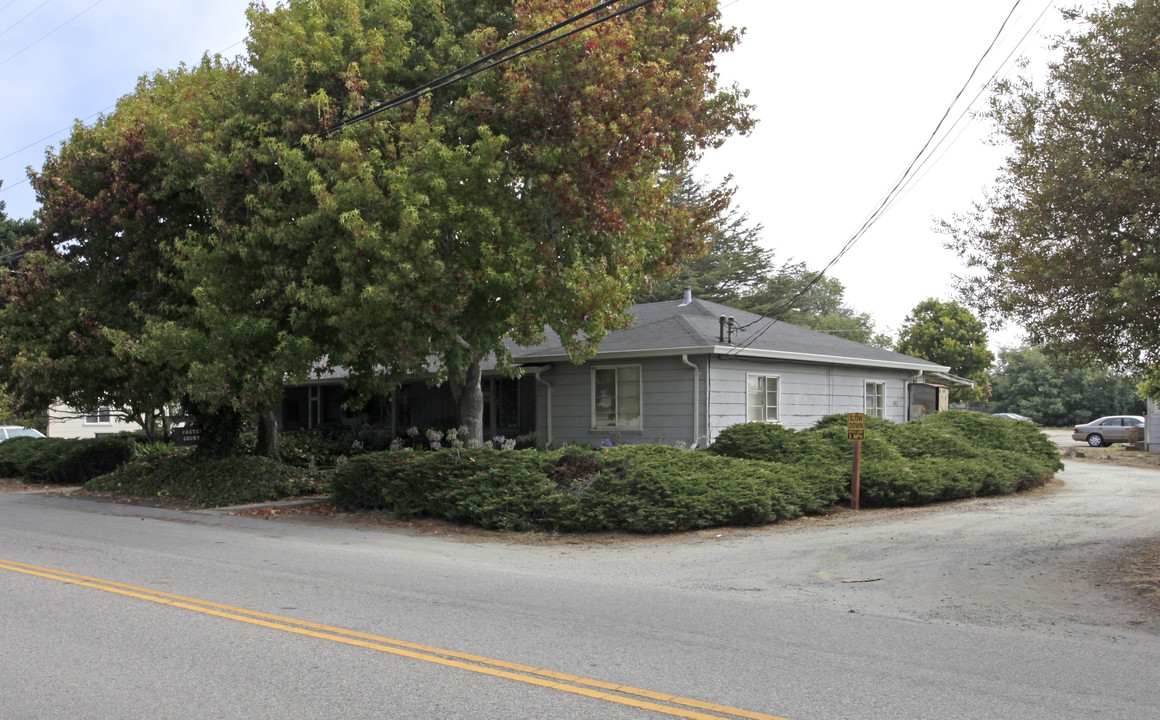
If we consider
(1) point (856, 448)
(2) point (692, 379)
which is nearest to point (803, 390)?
(2) point (692, 379)

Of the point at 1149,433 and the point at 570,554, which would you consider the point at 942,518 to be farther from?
the point at 1149,433

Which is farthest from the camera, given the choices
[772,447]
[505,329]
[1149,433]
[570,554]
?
[1149,433]

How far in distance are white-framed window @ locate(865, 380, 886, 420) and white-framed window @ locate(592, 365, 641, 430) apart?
787 centimetres

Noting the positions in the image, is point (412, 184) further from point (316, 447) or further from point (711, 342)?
point (316, 447)

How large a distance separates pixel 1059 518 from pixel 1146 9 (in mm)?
8169

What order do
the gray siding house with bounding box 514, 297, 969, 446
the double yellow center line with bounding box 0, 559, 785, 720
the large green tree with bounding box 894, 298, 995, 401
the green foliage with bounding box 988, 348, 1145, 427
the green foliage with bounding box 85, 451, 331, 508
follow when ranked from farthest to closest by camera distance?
the green foliage with bounding box 988, 348, 1145, 427 < the large green tree with bounding box 894, 298, 995, 401 < the gray siding house with bounding box 514, 297, 969, 446 < the green foliage with bounding box 85, 451, 331, 508 < the double yellow center line with bounding box 0, 559, 785, 720

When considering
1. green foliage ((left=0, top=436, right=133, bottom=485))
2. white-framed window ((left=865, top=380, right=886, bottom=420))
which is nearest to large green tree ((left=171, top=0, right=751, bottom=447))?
green foliage ((left=0, top=436, right=133, bottom=485))

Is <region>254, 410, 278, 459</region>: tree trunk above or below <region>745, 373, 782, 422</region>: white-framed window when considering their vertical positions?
below

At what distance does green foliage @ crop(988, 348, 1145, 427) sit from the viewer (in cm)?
5862

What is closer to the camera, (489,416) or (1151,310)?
(1151,310)

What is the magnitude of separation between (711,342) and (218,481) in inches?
434

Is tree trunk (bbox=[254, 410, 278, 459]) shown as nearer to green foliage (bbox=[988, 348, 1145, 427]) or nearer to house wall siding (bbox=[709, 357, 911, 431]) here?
house wall siding (bbox=[709, 357, 911, 431])

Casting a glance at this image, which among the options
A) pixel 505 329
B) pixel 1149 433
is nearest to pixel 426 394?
pixel 505 329

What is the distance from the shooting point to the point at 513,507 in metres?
13.5
